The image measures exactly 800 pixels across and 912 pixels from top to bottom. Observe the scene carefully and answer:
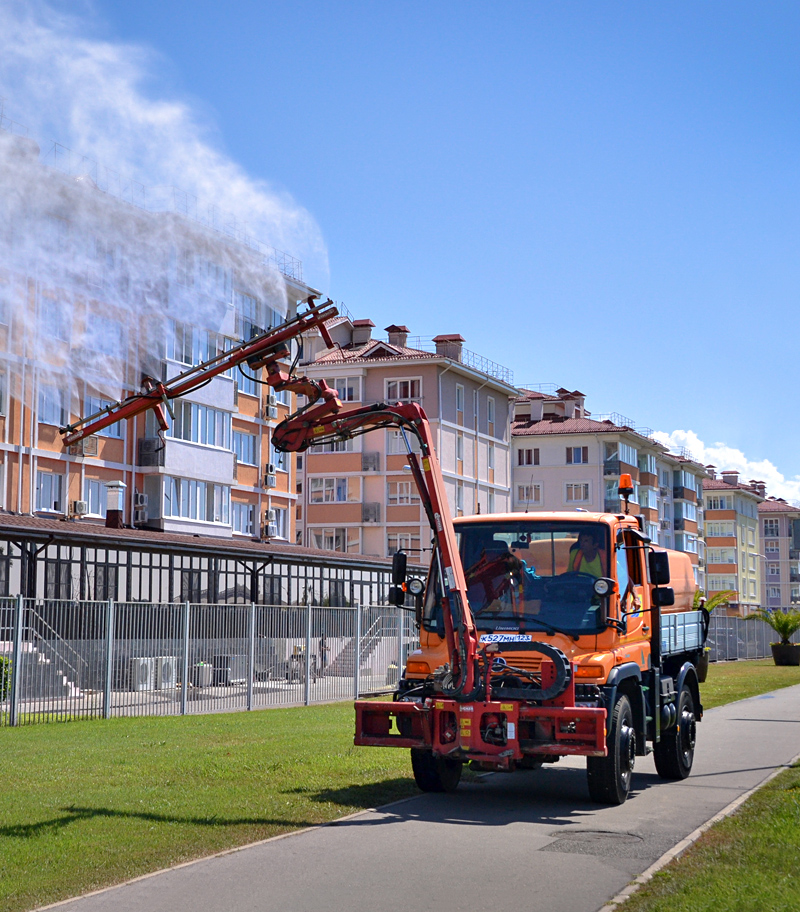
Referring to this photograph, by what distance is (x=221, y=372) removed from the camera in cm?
1128

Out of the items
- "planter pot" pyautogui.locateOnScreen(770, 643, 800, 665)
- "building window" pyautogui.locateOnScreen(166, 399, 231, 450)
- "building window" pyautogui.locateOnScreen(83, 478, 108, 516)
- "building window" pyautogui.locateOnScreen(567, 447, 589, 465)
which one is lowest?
"planter pot" pyautogui.locateOnScreen(770, 643, 800, 665)

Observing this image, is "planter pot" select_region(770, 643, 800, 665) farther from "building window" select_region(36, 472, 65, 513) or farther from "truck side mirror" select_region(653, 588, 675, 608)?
"truck side mirror" select_region(653, 588, 675, 608)

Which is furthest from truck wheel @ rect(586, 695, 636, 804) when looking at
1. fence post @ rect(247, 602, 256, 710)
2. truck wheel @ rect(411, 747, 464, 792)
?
fence post @ rect(247, 602, 256, 710)

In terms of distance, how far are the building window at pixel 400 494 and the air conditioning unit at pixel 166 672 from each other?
4221 cm

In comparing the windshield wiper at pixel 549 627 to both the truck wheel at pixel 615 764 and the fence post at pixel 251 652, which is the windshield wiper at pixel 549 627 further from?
the fence post at pixel 251 652

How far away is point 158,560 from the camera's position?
41562 mm

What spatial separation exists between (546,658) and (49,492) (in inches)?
1268

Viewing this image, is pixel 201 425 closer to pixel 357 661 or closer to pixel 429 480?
pixel 357 661

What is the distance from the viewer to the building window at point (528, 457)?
86.9 metres

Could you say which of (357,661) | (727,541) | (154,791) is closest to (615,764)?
(154,791)

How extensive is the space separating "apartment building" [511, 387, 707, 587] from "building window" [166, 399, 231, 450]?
35341 millimetres

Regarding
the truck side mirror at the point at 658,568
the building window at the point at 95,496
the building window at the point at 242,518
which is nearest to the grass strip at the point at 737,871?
the truck side mirror at the point at 658,568

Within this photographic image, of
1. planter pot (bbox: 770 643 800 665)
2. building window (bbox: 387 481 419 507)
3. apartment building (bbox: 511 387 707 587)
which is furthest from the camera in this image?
apartment building (bbox: 511 387 707 587)

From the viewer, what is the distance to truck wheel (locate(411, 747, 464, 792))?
12.3m
